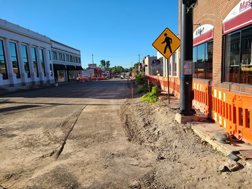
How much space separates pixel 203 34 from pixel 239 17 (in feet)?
14.8

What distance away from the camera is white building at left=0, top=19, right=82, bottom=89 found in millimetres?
33656

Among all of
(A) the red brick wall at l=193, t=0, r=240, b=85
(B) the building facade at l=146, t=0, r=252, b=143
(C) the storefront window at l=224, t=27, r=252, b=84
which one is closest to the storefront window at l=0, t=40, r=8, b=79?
(B) the building facade at l=146, t=0, r=252, b=143

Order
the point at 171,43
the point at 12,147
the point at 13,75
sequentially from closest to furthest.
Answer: the point at 12,147, the point at 171,43, the point at 13,75

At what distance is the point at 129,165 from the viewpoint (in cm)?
501

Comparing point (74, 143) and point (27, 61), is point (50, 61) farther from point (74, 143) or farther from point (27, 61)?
point (74, 143)

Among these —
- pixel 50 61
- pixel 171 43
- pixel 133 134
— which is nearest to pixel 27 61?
pixel 50 61

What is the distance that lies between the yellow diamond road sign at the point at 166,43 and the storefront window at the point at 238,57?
2057 mm

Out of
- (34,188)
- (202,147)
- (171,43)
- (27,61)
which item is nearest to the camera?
(34,188)

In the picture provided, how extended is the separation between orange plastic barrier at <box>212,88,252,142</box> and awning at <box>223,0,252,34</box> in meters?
2.74

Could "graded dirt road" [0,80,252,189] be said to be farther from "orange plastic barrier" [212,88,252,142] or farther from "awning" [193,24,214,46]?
"awning" [193,24,214,46]

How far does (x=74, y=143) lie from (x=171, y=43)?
6.28 metres

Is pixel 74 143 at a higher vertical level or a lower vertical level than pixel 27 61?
lower

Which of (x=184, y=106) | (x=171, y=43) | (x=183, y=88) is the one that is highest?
(x=171, y=43)

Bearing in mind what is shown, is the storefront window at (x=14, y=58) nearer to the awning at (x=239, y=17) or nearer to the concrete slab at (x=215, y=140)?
the awning at (x=239, y=17)
